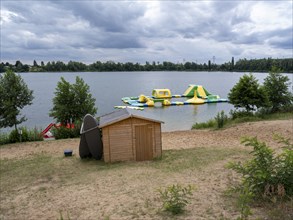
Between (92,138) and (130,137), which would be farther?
(92,138)

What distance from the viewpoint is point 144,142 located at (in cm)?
1159

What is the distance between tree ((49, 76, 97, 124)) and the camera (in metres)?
18.4

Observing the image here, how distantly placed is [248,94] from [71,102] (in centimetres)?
1275

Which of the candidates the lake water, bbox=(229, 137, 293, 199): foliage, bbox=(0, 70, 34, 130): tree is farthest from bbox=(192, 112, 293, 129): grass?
bbox=(229, 137, 293, 199): foliage

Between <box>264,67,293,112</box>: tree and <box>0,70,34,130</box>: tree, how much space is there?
58.8 feet

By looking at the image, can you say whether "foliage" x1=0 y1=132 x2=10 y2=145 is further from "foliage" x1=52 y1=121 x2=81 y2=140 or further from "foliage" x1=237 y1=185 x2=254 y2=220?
"foliage" x1=237 y1=185 x2=254 y2=220

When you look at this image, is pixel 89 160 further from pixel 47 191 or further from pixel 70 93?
pixel 70 93

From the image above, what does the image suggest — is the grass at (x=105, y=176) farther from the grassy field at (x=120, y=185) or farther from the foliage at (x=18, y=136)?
the foliage at (x=18, y=136)

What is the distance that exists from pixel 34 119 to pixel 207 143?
2223 cm

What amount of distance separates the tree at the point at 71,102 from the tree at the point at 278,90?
1393 cm

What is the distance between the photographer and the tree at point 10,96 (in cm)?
1705

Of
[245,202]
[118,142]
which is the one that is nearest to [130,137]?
[118,142]

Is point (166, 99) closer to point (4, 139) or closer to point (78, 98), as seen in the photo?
point (78, 98)

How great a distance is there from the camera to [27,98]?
58.2ft
